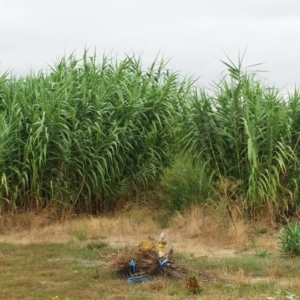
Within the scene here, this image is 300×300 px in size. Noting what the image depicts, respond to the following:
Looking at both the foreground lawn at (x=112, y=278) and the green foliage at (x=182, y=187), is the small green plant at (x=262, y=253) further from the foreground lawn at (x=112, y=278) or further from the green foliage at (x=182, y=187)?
the green foliage at (x=182, y=187)

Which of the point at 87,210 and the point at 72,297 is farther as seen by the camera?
the point at 87,210

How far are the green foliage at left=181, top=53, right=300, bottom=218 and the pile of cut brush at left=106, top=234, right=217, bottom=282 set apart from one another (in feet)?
11.1

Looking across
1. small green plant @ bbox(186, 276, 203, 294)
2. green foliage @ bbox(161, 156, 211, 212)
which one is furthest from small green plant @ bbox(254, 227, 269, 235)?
small green plant @ bbox(186, 276, 203, 294)

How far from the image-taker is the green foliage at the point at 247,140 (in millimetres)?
11391

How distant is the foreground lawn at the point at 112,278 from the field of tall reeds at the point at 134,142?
203 centimetres

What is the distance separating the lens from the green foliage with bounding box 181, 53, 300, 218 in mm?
11391

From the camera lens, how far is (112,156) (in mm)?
12797

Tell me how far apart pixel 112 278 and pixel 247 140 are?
4.16 metres

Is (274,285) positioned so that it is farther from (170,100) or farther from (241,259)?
(170,100)

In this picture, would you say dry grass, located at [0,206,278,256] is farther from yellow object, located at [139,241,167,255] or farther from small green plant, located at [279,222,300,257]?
yellow object, located at [139,241,167,255]

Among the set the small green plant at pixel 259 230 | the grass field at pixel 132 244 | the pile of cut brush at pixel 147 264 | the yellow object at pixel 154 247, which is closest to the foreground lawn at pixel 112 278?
the grass field at pixel 132 244

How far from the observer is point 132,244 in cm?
1061

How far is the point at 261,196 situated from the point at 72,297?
4810 mm

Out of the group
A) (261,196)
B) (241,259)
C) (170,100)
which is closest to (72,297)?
(241,259)
